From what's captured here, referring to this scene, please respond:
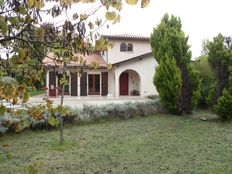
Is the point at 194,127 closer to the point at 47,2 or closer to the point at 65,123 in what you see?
the point at 65,123

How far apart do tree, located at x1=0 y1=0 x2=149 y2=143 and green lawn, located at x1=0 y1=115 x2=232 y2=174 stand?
409cm

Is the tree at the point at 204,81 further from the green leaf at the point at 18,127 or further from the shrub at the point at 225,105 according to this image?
the green leaf at the point at 18,127

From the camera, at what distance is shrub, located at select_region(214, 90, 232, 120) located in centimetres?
1259

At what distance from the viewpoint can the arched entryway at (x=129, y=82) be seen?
27703mm

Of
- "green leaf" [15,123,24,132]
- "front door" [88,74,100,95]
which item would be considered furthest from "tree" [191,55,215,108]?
"green leaf" [15,123,24,132]

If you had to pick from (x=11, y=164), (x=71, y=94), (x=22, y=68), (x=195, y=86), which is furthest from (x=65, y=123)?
(x=71, y=94)

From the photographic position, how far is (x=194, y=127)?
11672 mm

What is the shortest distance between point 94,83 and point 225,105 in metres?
15.7

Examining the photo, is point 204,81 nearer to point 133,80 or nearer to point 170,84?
point 170,84

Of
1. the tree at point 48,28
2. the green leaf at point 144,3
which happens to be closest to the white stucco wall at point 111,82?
the tree at point 48,28

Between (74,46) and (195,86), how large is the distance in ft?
44.6

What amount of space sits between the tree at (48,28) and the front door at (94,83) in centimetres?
2456

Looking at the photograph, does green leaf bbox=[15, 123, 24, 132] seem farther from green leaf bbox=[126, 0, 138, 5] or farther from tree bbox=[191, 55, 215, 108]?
tree bbox=[191, 55, 215, 108]

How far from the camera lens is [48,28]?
2.05m
